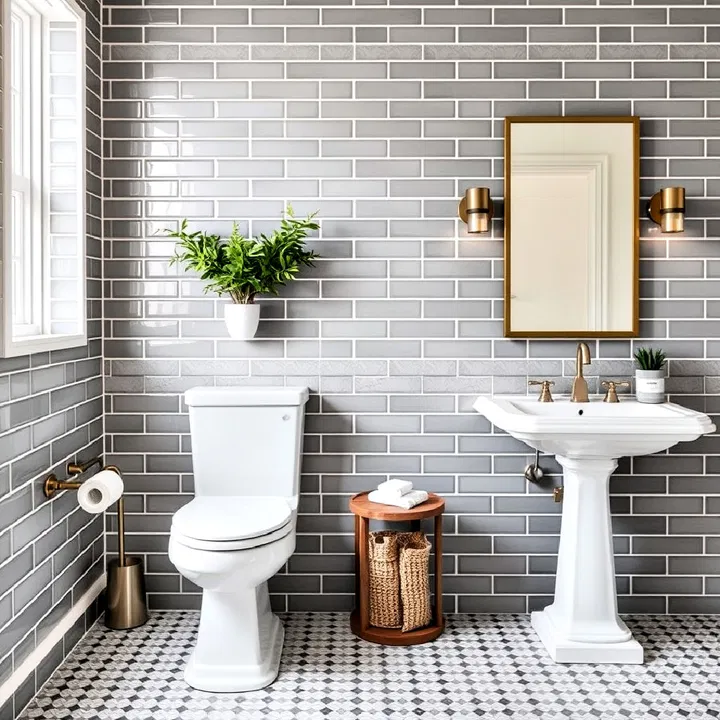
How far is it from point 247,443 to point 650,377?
1527 millimetres

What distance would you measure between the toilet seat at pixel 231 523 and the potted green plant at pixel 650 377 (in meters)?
1.39

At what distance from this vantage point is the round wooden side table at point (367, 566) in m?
2.72

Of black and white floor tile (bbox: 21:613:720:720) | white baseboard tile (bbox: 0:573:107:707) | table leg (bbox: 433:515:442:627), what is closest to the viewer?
white baseboard tile (bbox: 0:573:107:707)

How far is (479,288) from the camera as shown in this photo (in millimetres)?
2990

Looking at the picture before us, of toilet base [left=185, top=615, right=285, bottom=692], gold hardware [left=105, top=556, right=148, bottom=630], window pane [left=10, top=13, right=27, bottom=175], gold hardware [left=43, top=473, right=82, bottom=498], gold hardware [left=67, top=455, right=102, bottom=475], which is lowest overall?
toilet base [left=185, top=615, right=285, bottom=692]

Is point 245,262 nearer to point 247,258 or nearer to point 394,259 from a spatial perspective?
point 247,258

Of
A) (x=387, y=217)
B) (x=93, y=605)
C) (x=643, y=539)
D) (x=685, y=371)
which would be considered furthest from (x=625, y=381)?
(x=93, y=605)

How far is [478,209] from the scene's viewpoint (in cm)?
283

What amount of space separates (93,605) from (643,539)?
7.10 ft

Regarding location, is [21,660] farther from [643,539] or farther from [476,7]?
[476,7]

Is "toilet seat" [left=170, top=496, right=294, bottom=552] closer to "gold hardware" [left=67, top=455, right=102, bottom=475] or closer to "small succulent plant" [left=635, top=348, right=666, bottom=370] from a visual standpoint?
"gold hardware" [left=67, top=455, right=102, bottom=475]

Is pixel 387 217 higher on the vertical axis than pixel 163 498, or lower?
higher

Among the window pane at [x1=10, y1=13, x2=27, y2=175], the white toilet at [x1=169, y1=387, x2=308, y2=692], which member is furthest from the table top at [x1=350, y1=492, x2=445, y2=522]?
the window pane at [x1=10, y1=13, x2=27, y2=175]

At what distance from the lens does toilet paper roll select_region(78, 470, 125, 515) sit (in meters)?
2.55
